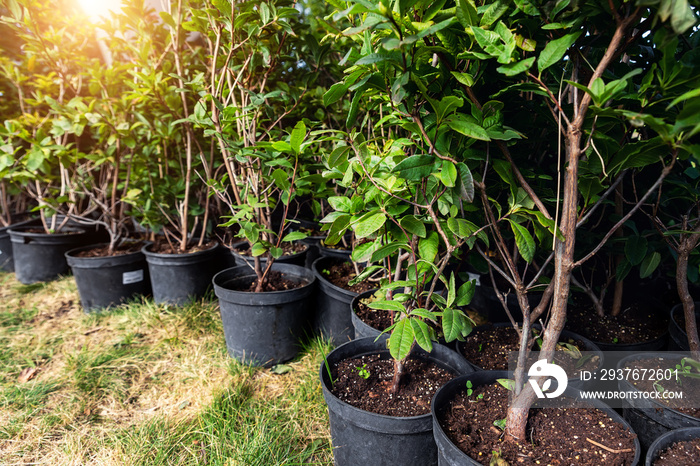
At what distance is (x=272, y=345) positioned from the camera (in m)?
1.89

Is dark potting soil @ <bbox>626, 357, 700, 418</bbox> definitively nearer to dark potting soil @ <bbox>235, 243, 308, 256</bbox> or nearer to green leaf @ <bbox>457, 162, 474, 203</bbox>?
green leaf @ <bbox>457, 162, 474, 203</bbox>

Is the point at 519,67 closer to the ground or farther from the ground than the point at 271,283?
farther from the ground

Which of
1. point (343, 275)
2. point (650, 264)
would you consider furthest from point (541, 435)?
point (343, 275)

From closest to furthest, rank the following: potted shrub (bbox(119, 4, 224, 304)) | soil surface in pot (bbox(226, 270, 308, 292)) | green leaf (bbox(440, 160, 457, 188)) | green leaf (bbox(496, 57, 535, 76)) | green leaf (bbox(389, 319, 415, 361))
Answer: green leaf (bbox(496, 57, 535, 76)) < green leaf (bbox(440, 160, 457, 188)) < green leaf (bbox(389, 319, 415, 361)) < soil surface in pot (bbox(226, 270, 308, 292)) < potted shrub (bbox(119, 4, 224, 304))

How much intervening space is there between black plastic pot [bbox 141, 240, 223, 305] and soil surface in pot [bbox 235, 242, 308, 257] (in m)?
0.20

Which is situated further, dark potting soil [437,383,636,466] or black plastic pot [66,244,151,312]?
black plastic pot [66,244,151,312]

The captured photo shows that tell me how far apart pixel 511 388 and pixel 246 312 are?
1251 millimetres

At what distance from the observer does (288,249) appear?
8.27 ft

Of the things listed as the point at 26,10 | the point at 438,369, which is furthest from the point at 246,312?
the point at 26,10

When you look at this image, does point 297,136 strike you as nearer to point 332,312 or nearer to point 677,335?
point 332,312

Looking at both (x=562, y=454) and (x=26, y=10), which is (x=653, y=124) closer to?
(x=562, y=454)

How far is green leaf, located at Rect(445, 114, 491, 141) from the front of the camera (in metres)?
0.79

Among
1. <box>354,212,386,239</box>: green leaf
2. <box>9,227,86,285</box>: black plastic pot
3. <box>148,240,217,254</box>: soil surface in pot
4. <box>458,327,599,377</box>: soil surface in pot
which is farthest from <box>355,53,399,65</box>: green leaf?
<box>9,227,86,285</box>: black plastic pot

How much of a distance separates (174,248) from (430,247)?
210 cm
